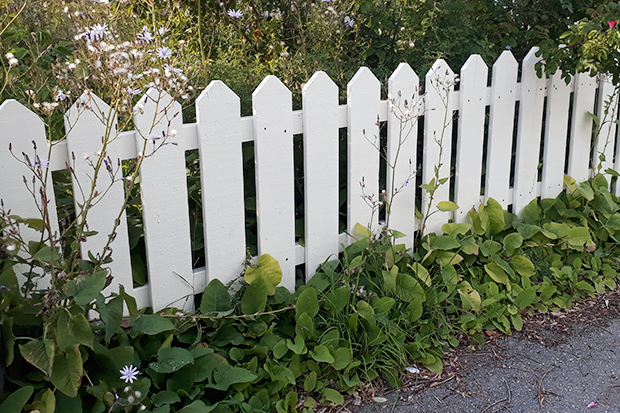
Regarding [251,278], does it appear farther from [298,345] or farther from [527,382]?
[527,382]

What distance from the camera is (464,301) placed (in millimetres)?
2947

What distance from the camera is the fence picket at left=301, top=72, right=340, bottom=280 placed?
8.89ft

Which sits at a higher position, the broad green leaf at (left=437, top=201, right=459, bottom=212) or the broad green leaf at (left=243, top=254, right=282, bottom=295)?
the broad green leaf at (left=437, top=201, right=459, bottom=212)

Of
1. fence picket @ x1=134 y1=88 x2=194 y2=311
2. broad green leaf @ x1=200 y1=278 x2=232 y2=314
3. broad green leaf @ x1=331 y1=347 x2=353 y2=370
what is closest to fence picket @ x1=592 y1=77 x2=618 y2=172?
broad green leaf @ x1=331 y1=347 x2=353 y2=370

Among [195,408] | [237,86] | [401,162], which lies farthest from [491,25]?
[195,408]

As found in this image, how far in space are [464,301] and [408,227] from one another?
510 millimetres

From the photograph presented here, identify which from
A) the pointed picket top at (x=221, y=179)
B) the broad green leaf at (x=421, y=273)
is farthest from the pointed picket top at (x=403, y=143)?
the pointed picket top at (x=221, y=179)

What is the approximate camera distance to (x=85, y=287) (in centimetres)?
185

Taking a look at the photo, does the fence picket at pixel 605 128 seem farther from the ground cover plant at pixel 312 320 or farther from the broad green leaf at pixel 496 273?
the broad green leaf at pixel 496 273

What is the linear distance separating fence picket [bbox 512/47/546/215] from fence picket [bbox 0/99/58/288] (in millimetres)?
2679

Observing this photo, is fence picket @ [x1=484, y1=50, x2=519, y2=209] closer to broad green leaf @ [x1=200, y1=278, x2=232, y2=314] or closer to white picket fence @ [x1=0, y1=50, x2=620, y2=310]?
white picket fence @ [x1=0, y1=50, x2=620, y2=310]

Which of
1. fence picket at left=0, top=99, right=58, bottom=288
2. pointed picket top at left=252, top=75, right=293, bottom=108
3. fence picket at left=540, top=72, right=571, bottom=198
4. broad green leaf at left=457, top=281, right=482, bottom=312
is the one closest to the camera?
fence picket at left=0, top=99, right=58, bottom=288

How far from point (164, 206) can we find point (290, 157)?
633 mm

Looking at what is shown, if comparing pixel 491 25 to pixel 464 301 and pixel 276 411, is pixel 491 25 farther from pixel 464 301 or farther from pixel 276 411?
pixel 276 411
